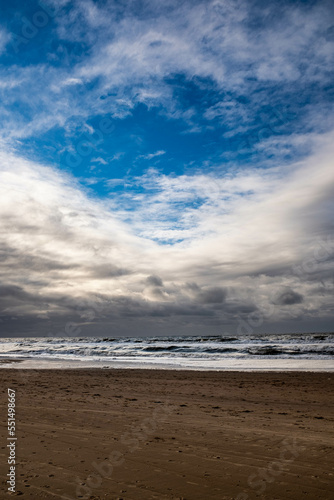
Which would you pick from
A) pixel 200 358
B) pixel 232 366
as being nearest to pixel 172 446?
pixel 232 366

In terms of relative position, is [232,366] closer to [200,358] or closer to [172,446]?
[200,358]

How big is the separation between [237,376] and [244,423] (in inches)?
418

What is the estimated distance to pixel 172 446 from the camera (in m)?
6.21

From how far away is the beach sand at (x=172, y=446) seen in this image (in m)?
4.46

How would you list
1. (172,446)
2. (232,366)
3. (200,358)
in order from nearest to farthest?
(172,446), (232,366), (200,358)

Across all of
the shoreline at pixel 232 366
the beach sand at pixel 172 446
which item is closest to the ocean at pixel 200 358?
the shoreline at pixel 232 366

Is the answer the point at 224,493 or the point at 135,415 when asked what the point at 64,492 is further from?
the point at 135,415

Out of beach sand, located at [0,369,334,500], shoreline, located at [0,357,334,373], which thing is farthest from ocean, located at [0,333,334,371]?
beach sand, located at [0,369,334,500]

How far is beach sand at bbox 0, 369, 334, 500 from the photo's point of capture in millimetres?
4457

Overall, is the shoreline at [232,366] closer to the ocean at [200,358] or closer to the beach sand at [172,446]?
the ocean at [200,358]

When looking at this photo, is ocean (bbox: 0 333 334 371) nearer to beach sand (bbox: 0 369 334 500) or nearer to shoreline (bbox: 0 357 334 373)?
shoreline (bbox: 0 357 334 373)

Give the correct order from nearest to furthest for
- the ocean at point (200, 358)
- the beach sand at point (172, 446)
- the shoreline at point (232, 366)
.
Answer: the beach sand at point (172, 446)
the shoreline at point (232, 366)
the ocean at point (200, 358)

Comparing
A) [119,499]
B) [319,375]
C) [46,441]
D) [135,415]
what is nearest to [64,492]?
[119,499]

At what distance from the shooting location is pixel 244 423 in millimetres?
8211
